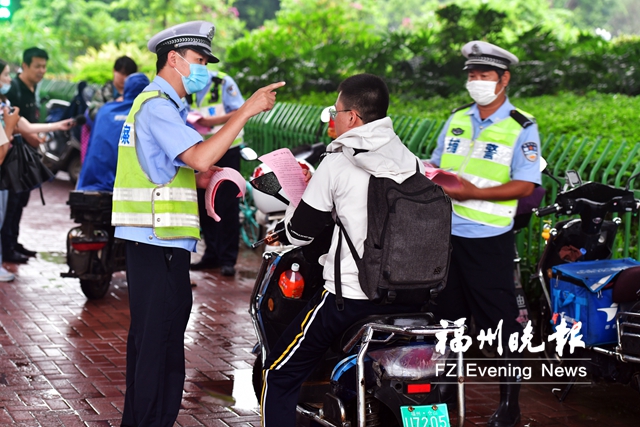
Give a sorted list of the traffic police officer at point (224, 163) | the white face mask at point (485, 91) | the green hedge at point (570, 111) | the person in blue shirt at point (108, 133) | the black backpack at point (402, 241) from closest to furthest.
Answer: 1. the black backpack at point (402, 241)
2. the white face mask at point (485, 91)
3. the person in blue shirt at point (108, 133)
4. the green hedge at point (570, 111)
5. the traffic police officer at point (224, 163)

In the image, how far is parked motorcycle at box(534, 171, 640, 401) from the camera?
475 cm

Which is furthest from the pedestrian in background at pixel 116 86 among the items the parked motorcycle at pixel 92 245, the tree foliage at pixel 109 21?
the tree foliage at pixel 109 21

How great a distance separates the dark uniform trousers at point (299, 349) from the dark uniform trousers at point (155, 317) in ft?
1.63

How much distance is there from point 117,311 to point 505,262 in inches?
135

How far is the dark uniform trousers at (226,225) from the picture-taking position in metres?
8.52

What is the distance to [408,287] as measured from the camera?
12.2 feet

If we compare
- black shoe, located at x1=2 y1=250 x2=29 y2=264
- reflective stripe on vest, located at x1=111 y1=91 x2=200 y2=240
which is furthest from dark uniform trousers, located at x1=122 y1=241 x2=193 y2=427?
black shoe, located at x1=2 y1=250 x2=29 y2=264

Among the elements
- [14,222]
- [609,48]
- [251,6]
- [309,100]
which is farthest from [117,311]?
[251,6]

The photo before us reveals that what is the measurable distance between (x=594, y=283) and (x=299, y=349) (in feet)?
6.03

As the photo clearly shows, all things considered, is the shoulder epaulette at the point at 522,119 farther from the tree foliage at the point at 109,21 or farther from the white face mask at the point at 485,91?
the tree foliage at the point at 109,21

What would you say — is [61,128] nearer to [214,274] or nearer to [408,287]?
[214,274]

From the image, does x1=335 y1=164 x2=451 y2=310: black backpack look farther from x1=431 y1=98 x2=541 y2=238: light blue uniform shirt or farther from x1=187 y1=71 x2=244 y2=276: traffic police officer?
x1=187 y1=71 x2=244 y2=276: traffic police officer

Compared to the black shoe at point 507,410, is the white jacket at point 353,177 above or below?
above

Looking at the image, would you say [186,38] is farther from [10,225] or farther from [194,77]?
[10,225]
